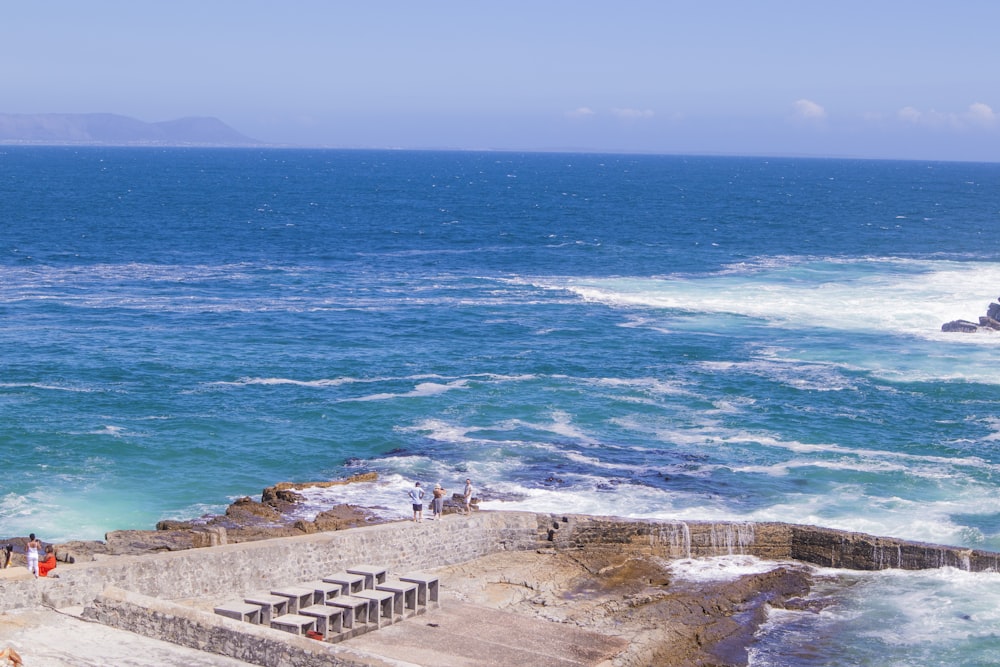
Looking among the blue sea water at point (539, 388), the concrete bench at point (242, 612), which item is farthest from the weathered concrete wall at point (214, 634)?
the blue sea water at point (539, 388)

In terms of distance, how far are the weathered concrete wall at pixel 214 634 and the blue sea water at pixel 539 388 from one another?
8.83 m

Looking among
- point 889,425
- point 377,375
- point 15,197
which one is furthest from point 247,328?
point 15,197

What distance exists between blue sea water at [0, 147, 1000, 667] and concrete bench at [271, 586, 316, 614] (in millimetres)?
8670

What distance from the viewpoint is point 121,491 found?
3397 cm

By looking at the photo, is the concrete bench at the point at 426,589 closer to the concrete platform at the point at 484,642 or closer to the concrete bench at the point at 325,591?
the concrete platform at the point at 484,642

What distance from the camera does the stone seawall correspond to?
2237cm

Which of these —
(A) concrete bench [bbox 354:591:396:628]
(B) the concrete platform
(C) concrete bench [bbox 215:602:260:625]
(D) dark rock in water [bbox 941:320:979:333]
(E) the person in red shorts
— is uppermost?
(D) dark rock in water [bbox 941:320:979:333]

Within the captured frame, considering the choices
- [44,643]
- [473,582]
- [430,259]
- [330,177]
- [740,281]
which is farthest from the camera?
[330,177]

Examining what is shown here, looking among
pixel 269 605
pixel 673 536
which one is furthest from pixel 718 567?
pixel 269 605

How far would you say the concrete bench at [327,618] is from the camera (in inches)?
868

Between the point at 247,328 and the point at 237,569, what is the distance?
32.4 metres

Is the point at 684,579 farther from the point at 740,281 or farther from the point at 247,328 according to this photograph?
the point at 740,281

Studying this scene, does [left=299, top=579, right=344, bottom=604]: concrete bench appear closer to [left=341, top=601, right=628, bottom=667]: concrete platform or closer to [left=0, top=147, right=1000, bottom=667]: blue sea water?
[left=341, top=601, right=628, bottom=667]: concrete platform

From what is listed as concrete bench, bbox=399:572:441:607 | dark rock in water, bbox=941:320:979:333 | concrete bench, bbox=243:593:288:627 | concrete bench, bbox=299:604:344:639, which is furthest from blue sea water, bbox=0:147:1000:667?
concrete bench, bbox=243:593:288:627
